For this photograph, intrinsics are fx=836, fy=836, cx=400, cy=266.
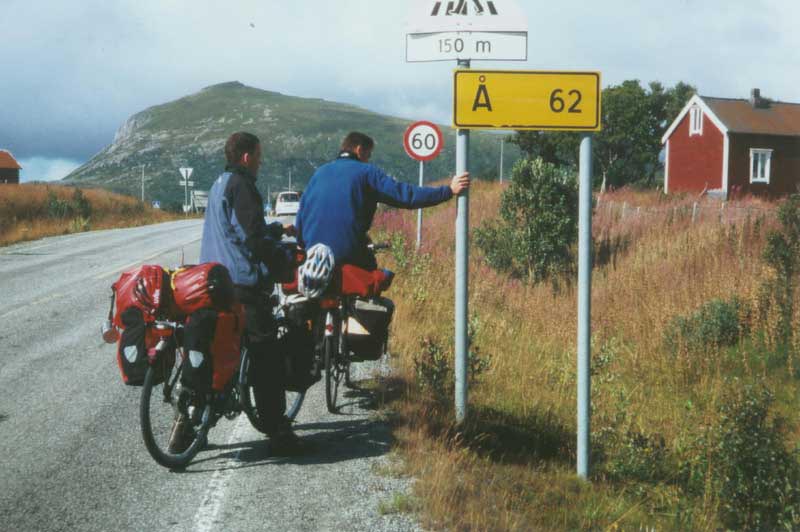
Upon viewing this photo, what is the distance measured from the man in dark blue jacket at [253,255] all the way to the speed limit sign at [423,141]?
37.1 feet

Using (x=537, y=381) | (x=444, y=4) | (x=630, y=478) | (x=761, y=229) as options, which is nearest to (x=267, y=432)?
(x=630, y=478)

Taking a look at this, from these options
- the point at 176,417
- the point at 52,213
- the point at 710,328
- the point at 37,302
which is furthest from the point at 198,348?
the point at 52,213

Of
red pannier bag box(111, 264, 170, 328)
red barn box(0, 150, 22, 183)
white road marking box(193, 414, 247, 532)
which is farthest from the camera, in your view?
red barn box(0, 150, 22, 183)

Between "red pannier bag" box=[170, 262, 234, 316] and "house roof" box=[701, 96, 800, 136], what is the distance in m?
48.8

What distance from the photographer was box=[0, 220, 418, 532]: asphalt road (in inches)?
169

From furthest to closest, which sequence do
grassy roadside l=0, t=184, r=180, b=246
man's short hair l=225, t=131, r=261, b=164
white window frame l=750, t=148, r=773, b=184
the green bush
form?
white window frame l=750, t=148, r=773, b=184 < grassy roadside l=0, t=184, r=180, b=246 < the green bush < man's short hair l=225, t=131, r=261, b=164

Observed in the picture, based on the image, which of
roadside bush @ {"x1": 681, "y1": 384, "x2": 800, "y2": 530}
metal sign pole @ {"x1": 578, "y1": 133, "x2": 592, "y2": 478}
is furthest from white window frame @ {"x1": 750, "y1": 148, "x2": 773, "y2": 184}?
metal sign pole @ {"x1": 578, "y1": 133, "x2": 592, "y2": 478}

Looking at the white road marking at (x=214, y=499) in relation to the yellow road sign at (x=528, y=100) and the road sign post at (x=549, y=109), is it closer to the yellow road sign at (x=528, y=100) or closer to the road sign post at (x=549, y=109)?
the road sign post at (x=549, y=109)

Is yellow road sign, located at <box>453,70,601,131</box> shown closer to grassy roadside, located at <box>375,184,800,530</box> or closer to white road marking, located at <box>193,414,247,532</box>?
grassy roadside, located at <box>375,184,800,530</box>

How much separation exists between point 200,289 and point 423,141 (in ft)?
40.7

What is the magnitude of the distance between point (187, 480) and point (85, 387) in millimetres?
2782

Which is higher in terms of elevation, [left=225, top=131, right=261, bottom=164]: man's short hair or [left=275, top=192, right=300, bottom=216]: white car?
[left=225, top=131, right=261, bottom=164]: man's short hair

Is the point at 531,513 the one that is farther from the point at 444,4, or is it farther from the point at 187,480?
the point at 444,4

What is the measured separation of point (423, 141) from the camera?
54.8 ft
